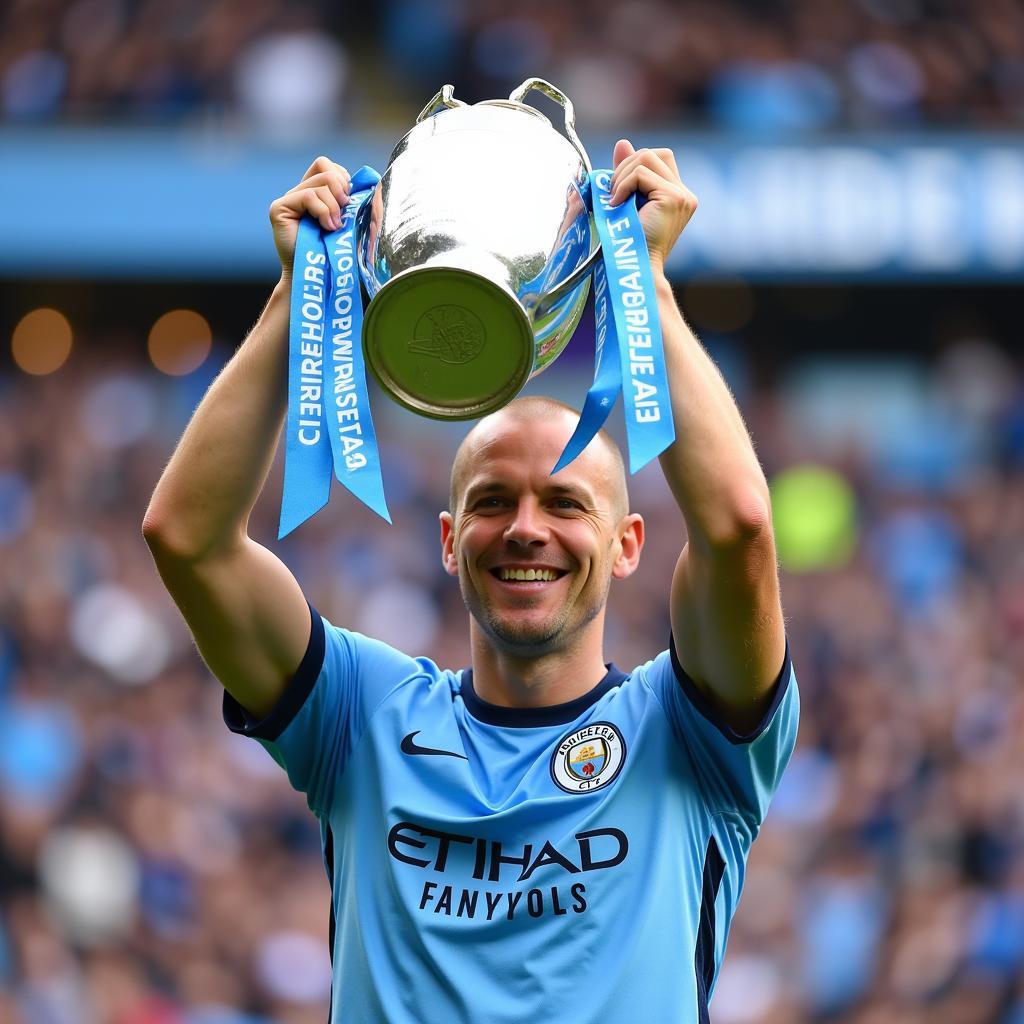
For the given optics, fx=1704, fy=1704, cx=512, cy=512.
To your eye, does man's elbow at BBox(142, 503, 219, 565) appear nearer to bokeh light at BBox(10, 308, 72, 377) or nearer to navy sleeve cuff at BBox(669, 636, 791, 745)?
A: navy sleeve cuff at BBox(669, 636, 791, 745)

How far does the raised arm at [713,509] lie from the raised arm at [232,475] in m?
0.50

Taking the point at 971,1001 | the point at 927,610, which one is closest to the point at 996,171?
the point at 927,610

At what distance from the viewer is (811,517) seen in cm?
1067

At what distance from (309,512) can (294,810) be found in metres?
5.71

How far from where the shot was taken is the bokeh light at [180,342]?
1215cm

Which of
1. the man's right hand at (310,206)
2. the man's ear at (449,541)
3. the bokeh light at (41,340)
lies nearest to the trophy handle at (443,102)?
the man's right hand at (310,206)

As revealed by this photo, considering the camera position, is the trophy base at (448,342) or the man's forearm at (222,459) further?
the man's forearm at (222,459)

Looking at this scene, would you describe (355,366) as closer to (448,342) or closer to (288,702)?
(448,342)

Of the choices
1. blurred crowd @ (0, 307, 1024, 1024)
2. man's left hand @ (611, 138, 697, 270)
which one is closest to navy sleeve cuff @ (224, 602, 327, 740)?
man's left hand @ (611, 138, 697, 270)

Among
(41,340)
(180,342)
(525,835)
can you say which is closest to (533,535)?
(525,835)

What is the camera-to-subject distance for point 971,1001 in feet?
23.9

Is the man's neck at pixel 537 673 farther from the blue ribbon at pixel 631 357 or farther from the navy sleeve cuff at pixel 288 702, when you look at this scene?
the blue ribbon at pixel 631 357

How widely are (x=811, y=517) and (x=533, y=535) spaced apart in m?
8.17

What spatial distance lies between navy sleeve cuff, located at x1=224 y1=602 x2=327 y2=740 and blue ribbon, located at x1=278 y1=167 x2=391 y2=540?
0.33 meters
